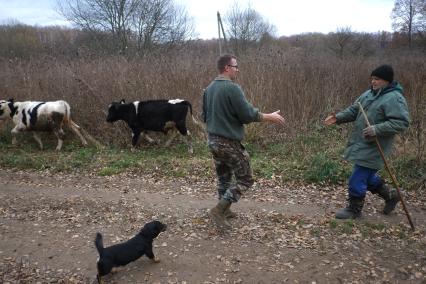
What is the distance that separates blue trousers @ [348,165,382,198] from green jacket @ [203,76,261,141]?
1.65 m

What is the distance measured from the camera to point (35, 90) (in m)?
11.9

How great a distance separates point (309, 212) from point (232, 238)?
152 centimetres

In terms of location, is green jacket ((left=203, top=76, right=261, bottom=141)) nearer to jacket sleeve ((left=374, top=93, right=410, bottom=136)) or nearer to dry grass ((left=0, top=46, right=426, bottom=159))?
jacket sleeve ((left=374, top=93, right=410, bottom=136))

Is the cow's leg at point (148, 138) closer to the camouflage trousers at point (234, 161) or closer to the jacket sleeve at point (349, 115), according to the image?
the camouflage trousers at point (234, 161)

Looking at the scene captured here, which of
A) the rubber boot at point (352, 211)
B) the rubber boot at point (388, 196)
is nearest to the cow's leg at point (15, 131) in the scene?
the rubber boot at point (352, 211)

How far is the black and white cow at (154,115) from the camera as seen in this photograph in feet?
30.6

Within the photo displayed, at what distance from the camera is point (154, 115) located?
939 cm

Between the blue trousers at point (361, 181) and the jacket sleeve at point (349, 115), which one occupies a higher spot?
the jacket sleeve at point (349, 115)

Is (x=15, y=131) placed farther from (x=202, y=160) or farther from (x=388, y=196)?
(x=388, y=196)

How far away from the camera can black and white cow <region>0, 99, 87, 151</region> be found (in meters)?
10.1

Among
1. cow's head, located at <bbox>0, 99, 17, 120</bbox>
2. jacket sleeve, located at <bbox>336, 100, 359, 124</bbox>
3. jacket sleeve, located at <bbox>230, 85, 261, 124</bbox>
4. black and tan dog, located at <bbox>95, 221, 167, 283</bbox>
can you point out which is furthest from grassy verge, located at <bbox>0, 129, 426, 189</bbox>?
black and tan dog, located at <bbox>95, 221, 167, 283</bbox>

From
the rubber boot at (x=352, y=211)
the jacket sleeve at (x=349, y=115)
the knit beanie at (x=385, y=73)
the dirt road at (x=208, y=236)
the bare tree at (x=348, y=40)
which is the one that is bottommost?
the dirt road at (x=208, y=236)

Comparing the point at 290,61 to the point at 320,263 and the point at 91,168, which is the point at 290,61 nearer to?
the point at 91,168

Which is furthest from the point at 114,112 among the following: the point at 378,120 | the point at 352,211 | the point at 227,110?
the point at 378,120
